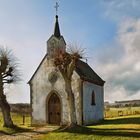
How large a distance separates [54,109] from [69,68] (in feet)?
26.7

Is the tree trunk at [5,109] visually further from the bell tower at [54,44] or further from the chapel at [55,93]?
the bell tower at [54,44]

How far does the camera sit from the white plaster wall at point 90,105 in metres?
38.4

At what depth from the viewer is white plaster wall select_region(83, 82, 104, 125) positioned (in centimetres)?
3844

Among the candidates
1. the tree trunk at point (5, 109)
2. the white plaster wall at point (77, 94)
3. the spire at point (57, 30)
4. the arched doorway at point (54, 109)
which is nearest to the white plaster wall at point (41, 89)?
the arched doorway at point (54, 109)

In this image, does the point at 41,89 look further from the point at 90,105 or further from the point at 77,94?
the point at 90,105

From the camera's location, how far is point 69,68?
32625 mm

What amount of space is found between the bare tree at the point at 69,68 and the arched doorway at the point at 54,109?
6.58 m

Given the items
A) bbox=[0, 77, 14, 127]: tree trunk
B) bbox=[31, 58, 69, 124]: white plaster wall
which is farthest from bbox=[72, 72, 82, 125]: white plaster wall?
bbox=[0, 77, 14, 127]: tree trunk

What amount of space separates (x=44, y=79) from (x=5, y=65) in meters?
4.72

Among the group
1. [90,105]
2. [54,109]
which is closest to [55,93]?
[54,109]

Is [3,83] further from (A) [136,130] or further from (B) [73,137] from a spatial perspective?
(A) [136,130]

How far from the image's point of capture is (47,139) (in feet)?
92.8

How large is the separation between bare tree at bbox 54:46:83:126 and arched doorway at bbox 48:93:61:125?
21.6ft

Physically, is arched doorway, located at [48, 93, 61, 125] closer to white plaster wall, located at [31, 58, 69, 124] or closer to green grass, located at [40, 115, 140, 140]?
white plaster wall, located at [31, 58, 69, 124]
